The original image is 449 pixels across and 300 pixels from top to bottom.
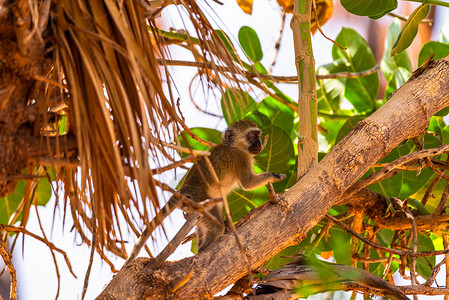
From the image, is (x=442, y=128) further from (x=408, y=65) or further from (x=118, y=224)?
(x=118, y=224)

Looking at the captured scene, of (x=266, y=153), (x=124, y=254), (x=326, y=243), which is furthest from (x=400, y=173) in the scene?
(x=124, y=254)

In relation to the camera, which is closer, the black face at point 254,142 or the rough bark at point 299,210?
the rough bark at point 299,210

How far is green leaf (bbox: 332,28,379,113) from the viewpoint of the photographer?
2.76 meters

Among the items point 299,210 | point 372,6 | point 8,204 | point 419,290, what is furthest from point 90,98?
point 8,204

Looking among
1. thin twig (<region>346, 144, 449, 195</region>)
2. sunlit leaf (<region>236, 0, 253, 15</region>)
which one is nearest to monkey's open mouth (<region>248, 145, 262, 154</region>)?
sunlit leaf (<region>236, 0, 253, 15</region>)

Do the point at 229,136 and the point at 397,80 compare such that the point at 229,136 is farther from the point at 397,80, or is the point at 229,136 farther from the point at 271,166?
the point at 397,80

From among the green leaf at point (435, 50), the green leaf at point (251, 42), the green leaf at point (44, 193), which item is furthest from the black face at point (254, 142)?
the green leaf at point (44, 193)

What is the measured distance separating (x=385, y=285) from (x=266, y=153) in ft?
3.48

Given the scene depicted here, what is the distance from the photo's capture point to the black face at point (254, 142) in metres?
2.58

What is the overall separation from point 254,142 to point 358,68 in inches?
30.2

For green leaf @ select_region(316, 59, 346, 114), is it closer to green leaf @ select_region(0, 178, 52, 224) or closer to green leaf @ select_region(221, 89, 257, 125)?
green leaf @ select_region(221, 89, 257, 125)

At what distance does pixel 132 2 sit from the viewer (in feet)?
3.92

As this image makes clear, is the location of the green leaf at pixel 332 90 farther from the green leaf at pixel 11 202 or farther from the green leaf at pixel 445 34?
the green leaf at pixel 11 202

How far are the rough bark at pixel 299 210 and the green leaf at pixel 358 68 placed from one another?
0.90 m
